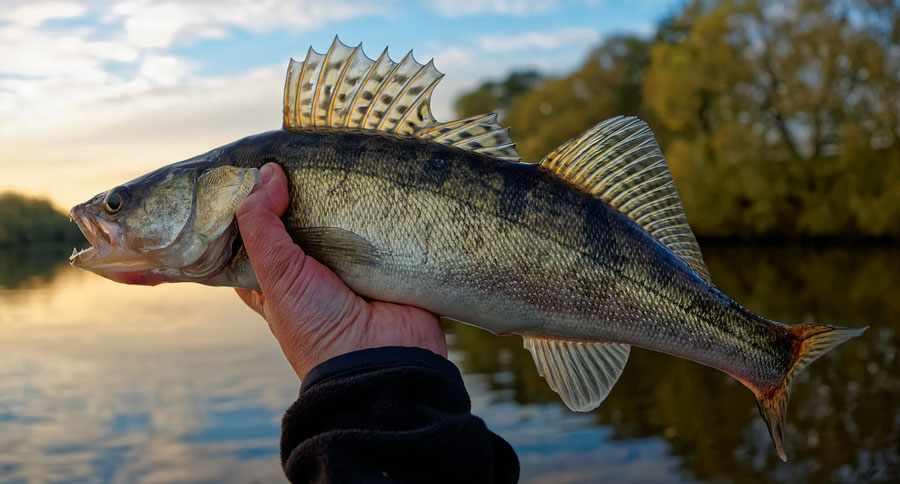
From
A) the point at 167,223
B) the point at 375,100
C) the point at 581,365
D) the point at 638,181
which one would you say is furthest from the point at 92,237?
the point at 638,181

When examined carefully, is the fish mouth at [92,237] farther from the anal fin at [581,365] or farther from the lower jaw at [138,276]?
the anal fin at [581,365]

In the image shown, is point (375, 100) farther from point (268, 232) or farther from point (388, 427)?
point (388, 427)

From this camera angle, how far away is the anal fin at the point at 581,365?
10.2 ft

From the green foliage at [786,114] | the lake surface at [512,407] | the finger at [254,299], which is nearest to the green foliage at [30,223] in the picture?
the lake surface at [512,407]

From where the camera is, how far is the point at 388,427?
2.14 m

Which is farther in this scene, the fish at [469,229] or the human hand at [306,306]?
the fish at [469,229]

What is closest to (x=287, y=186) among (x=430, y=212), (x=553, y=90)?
(x=430, y=212)

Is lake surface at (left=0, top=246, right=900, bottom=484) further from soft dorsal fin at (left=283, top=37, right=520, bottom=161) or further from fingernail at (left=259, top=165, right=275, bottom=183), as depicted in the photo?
fingernail at (left=259, top=165, right=275, bottom=183)

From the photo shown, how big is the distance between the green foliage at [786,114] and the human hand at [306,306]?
144 ft

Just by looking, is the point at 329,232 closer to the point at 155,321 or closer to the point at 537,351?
the point at 537,351

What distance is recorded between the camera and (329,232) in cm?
293

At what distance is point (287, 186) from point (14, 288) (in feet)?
249

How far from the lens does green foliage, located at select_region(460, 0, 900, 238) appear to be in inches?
1665

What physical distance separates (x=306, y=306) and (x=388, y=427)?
0.79 meters
